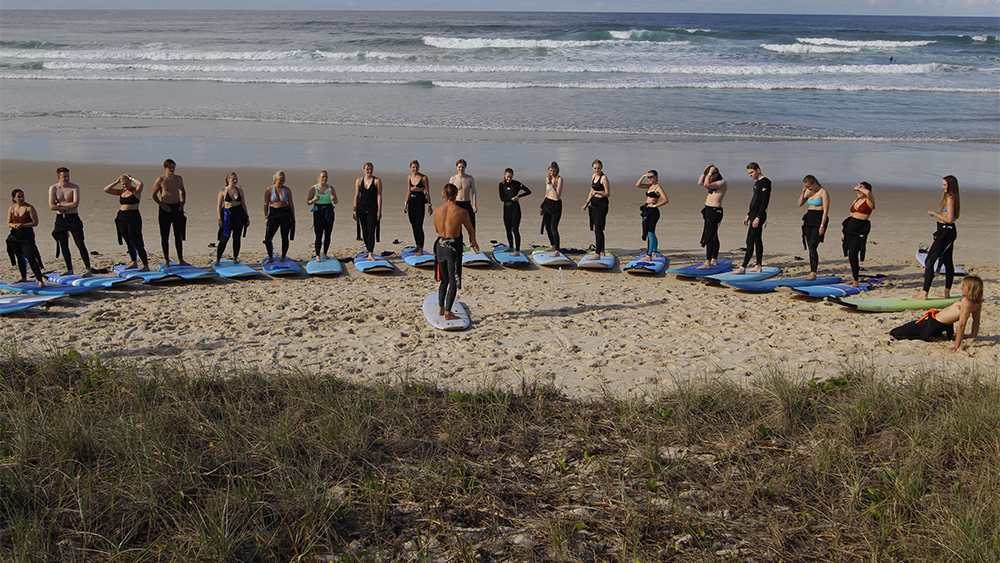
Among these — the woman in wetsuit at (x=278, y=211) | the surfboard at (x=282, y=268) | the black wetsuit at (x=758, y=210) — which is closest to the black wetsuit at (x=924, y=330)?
the black wetsuit at (x=758, y=210)

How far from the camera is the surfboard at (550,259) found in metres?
11.1

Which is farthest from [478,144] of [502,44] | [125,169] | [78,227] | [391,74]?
[502,44]

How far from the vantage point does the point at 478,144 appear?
64.8 feet

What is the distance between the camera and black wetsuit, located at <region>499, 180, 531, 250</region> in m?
11.1

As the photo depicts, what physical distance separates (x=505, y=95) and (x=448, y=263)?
71.9 ft

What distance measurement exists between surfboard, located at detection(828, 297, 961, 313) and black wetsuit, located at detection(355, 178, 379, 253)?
668 centimetres

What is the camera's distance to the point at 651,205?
35.7 feet

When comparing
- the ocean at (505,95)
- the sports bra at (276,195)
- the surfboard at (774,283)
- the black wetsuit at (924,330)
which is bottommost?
the black wetsuit at (924,330)

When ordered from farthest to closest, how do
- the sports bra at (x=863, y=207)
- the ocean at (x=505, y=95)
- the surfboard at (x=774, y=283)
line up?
the ocean at (x=505, y=95) → the surfboard at (x=774, y=283) → the sports bra at (x=863, y=207)

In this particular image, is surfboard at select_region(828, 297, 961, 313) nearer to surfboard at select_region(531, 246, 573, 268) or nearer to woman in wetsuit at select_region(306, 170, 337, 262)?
surfboard at select_region(531, 246, 573, 268)

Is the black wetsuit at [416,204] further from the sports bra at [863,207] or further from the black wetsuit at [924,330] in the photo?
the black wetsuit at [924,330]

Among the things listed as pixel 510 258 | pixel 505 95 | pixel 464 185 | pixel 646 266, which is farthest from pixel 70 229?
pixel 505 95

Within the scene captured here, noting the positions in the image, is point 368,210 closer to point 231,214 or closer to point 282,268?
point 282,268

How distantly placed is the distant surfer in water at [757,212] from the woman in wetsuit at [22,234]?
31.7 feet
